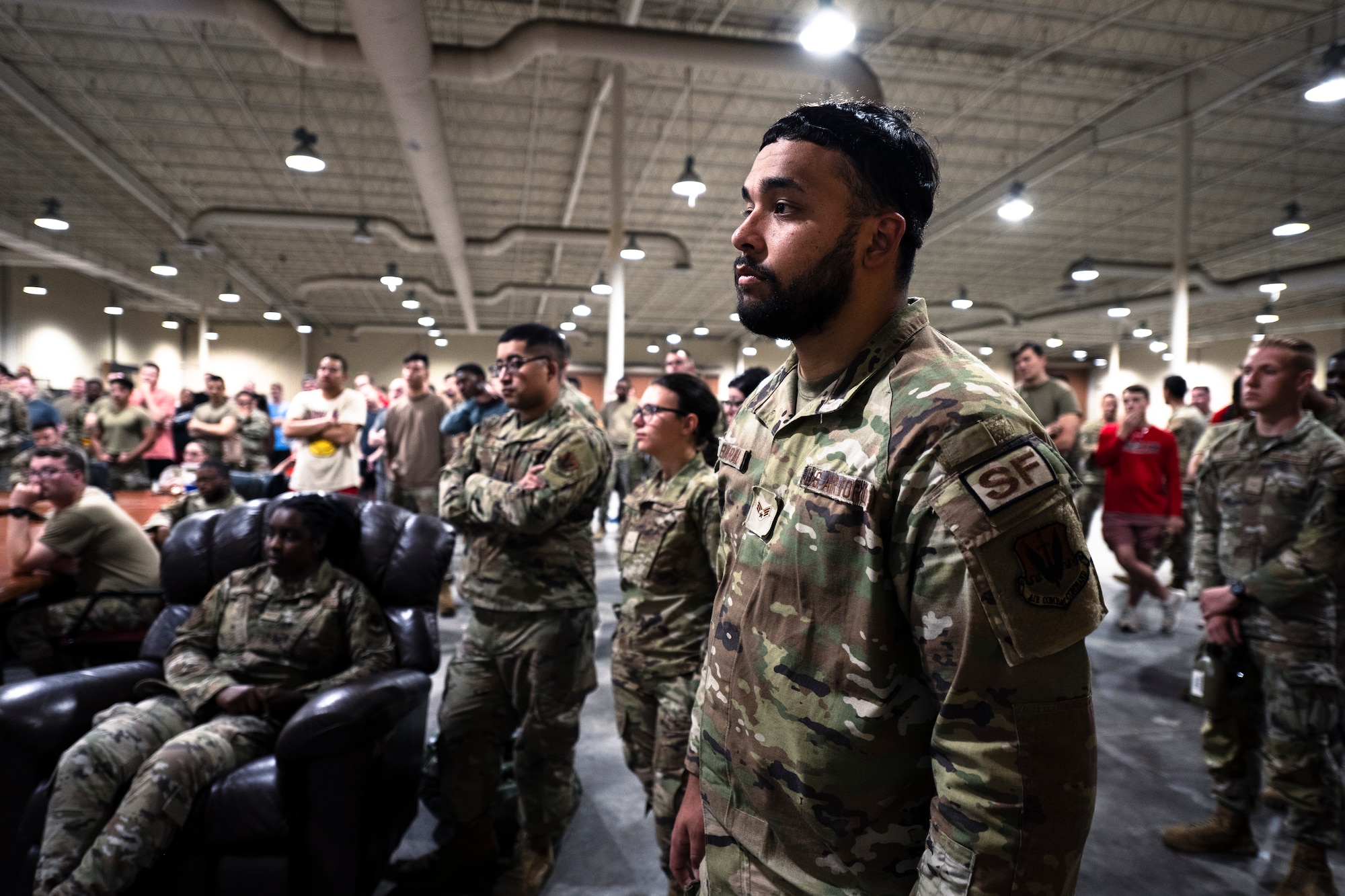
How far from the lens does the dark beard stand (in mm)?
975

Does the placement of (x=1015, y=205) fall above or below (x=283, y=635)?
above

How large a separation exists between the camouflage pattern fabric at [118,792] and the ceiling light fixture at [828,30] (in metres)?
4.77

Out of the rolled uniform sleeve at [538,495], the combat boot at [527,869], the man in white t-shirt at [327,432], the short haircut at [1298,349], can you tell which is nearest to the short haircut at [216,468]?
the man in white t-shirt at [327,432]

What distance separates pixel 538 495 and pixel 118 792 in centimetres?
140

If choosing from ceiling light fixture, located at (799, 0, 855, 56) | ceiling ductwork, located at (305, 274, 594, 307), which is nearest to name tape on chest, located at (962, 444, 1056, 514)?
ceiling light fixture, located at (799, 0, 855, 56)

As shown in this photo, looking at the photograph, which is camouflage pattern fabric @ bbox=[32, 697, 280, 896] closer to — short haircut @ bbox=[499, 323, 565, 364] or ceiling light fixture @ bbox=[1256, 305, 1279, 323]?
short haircut @ bbox=[499, 323, 565, 364]

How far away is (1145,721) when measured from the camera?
369cm

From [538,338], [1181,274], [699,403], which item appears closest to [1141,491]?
[699,403]

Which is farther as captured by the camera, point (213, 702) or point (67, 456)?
point (67, 456)

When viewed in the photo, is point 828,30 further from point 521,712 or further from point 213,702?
point 213,702

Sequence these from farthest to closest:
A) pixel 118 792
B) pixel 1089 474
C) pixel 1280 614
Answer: pixel 1089 474 < pixel 1280 614 < pixel 118 792

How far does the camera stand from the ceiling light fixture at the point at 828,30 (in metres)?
4.42

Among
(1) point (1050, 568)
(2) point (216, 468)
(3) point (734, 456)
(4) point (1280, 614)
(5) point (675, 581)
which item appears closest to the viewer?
(1) point (1050, 568)

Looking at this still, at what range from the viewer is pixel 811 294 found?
988 millimetres
